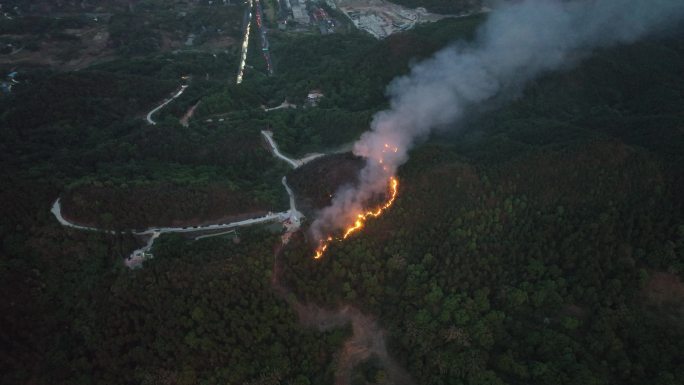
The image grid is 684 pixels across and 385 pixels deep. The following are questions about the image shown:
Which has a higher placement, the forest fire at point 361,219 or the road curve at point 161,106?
the forest fire at point 361,219

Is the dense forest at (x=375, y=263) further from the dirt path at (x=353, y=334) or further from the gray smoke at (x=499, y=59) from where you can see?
the gray smoke at (x=499, y=59)

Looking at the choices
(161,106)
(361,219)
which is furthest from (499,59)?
(161,106)

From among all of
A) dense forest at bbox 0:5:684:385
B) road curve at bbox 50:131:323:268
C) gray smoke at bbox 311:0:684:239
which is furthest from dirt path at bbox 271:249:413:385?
gray smoke at bbox 311:0:684:239

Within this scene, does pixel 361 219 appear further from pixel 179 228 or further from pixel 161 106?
pixel 161 106

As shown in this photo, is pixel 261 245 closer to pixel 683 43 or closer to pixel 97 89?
pixel 97 89

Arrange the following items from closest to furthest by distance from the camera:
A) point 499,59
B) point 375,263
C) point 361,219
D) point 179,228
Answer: point 375,263
point 361,219
point 179,228
point 499,59

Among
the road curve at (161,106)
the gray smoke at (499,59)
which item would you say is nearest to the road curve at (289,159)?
the gray smoke at (499,59)
